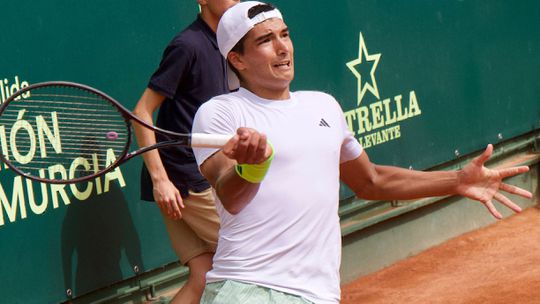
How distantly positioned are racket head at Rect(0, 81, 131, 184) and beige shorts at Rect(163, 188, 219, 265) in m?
0.43

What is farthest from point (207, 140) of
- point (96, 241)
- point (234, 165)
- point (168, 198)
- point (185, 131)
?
point (96, 241)

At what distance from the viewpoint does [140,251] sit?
5.71 meters

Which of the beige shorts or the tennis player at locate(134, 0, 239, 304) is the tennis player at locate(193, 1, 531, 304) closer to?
the tennis player at locate(134, 0, 239, 304)

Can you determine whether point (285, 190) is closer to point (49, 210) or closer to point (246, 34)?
point (246, 34)

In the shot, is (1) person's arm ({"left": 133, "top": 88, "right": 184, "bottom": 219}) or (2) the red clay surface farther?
(2) the red clay surface

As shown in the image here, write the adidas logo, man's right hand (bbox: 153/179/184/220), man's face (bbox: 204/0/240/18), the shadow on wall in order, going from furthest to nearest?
the shadow on wall, man's face (bbox: 204/0/240/18), man's right hand (bbox: 153/179/184/220), the adidas logo

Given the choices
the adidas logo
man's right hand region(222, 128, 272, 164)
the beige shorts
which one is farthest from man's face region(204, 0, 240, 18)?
man's right hand region(222, 128, 272, 164)

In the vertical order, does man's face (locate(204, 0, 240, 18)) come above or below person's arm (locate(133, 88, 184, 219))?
above

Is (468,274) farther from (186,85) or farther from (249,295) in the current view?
(249,295)

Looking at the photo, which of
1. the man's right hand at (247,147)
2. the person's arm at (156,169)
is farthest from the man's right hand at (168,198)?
the man's right hand at (247,147)

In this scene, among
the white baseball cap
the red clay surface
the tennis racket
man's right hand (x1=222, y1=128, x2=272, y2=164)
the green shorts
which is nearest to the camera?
man's right hand (x1=222, y1=128, x2=272, y2=164)

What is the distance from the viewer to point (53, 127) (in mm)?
5148

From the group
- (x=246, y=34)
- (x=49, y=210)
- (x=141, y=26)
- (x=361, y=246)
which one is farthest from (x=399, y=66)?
(x=246, y=34)

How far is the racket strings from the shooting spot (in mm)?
4988
